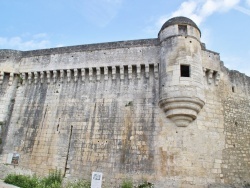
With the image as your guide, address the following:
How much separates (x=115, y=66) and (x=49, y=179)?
17.9 feet

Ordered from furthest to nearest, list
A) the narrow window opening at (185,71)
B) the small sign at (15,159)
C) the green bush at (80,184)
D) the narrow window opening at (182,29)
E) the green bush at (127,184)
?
the small sign at (15,159)
the narrow window opening at (182,29)
the narrow window opening at (185,71)
the green bush at (80,184)
the green bush at (127,184)

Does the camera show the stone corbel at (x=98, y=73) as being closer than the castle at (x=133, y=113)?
No

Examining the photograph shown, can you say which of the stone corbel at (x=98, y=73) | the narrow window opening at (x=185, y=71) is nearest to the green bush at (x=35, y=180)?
the stone corbel at (x=98, y=73)

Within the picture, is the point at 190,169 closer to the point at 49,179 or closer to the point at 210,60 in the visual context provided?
the point at 210,60

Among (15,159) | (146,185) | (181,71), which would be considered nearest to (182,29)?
(181,71)

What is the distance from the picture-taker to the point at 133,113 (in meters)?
10.6

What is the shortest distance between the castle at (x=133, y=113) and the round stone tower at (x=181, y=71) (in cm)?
4

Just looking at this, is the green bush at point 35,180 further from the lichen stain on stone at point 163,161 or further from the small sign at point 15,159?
the lichen stain on stone at point 163,161

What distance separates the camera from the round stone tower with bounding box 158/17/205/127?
9.62 meters

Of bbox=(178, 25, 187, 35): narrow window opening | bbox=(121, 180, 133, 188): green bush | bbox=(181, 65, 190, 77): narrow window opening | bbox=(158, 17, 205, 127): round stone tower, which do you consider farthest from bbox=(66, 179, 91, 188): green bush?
bbox=(178, 25, 187, 35): narrow window opening

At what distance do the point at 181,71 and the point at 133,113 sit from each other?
2.62 metres

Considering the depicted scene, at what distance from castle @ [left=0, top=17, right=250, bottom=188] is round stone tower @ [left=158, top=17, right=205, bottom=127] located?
0.13 feet

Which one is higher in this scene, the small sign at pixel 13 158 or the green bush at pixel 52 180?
the small sign at pixel 13 158

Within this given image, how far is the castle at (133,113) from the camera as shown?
31.6 ft
